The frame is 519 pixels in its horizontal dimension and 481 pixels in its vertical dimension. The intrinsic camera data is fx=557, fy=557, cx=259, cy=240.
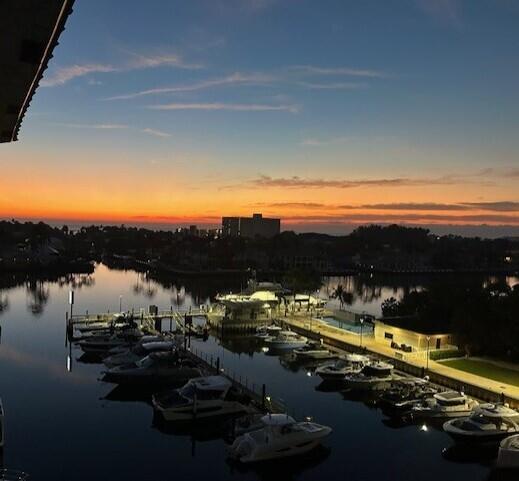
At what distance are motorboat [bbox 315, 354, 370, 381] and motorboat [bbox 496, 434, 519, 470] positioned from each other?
11.2m

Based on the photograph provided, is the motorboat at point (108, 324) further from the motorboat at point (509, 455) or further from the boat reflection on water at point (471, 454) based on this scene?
the motorboat at point (509, 455)

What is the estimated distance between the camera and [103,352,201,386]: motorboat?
28.4 meters

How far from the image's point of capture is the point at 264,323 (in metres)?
45.6

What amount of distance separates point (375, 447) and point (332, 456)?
6.79 ft

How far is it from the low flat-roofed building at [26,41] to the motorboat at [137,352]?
20.7 metres

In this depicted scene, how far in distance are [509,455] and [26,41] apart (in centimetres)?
1885

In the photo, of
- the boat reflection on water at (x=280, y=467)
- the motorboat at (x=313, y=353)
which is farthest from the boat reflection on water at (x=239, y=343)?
the boat reflection on water at (x=280, y=467)

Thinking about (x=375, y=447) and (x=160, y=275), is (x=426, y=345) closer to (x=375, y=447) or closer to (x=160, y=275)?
(x=375, y=447)

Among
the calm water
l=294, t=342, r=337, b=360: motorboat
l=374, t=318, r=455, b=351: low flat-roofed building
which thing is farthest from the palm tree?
the calm water

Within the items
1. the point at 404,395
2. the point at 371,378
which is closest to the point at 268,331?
the point at 371,378

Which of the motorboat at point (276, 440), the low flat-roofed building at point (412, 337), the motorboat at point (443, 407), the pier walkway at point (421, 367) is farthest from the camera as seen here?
the low flat-roofed building at point (412, 337)

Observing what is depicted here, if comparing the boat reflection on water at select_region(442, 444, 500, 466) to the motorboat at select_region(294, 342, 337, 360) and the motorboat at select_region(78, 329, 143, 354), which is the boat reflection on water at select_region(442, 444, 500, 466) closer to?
the motorboat at select_region(294, 342, 337, 360)

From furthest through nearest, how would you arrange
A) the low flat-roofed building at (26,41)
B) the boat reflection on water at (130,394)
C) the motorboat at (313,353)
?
the motorboat at (313,353) < the boat reflection on water at (130,394) < the low flat-roofed building at (26,41)

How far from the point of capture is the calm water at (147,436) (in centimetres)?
1969
